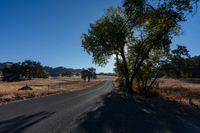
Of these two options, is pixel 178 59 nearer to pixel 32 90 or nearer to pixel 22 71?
pixel 32 90

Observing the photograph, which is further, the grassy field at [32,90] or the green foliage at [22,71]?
the green foliage at [22,71]

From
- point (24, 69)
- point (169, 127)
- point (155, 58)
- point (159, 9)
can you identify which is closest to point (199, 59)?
point (24, 69)

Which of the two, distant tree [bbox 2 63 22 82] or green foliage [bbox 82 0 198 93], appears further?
distant tree [bbox 2 63 22 82]

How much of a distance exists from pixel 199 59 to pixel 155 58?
98.5m

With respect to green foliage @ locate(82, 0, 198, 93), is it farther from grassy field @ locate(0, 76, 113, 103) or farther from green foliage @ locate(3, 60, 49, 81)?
green foliage @ locate(3, 60, 49, 81)

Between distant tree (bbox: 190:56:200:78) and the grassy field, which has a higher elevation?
distant tree (bbox: 190:56:200:78)

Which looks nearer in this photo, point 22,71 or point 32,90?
point 32,90

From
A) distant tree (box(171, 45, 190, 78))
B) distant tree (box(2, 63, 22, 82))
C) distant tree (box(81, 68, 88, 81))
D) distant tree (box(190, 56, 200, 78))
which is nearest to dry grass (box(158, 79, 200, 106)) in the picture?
distant tree (box(171, 45, 190, 78))

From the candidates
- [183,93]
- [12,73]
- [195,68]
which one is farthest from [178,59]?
[12,73]

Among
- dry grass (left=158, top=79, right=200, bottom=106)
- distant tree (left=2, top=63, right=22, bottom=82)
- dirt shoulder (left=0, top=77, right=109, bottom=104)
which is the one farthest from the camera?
distant tree (left=2, top=63, right=22, bottom=82)

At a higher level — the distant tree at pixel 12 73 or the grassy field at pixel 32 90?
the distant tree at pixel 12 73

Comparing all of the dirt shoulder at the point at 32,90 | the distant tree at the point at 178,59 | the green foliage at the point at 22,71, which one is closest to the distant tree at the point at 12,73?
→ the green foliage at the point at 22,71

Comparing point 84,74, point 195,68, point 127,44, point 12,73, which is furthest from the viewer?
point 84,74

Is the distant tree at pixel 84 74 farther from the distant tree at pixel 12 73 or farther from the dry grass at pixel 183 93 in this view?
the dry grass at pixel 183 93
